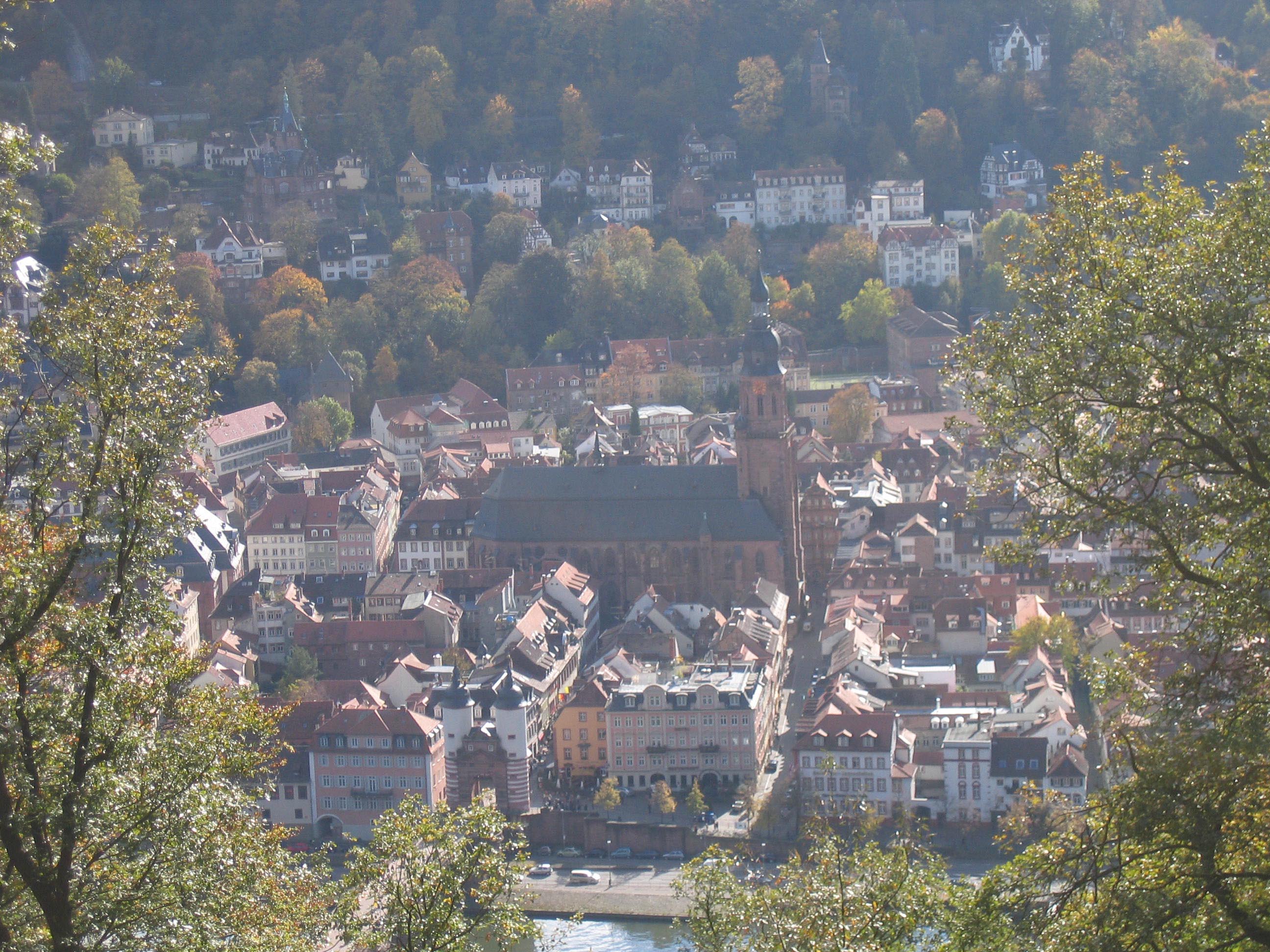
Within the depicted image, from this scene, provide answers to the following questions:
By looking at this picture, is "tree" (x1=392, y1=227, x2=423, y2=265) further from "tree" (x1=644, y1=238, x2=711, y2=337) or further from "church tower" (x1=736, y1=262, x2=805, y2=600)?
"church tower" (x1=736, y1=262, x2=805, y2=600)

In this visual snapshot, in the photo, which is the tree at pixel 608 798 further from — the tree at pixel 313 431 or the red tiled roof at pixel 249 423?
the tree at pixel 313 431

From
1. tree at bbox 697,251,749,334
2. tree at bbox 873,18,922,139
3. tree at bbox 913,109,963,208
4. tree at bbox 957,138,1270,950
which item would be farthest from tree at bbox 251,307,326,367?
tree at bbox 957,138,1270,950

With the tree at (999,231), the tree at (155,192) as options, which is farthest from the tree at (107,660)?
the tree at (155,192)

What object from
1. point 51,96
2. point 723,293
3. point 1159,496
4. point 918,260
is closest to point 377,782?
point 1159,496

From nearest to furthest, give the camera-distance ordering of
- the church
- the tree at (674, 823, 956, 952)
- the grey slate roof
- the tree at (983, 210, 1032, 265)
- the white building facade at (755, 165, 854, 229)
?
the tree at (674, 823, 956, 952)
the church
the grey slate roof
the tree at (983, 210, 1032, 265)
the white building facade at (755, 165, 854, 229)

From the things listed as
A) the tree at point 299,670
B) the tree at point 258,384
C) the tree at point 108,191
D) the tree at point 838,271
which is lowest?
the tree at point 299,670

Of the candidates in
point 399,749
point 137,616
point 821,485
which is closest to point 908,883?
point 137,616

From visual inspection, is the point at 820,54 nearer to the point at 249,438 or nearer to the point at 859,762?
the point at 249,438
